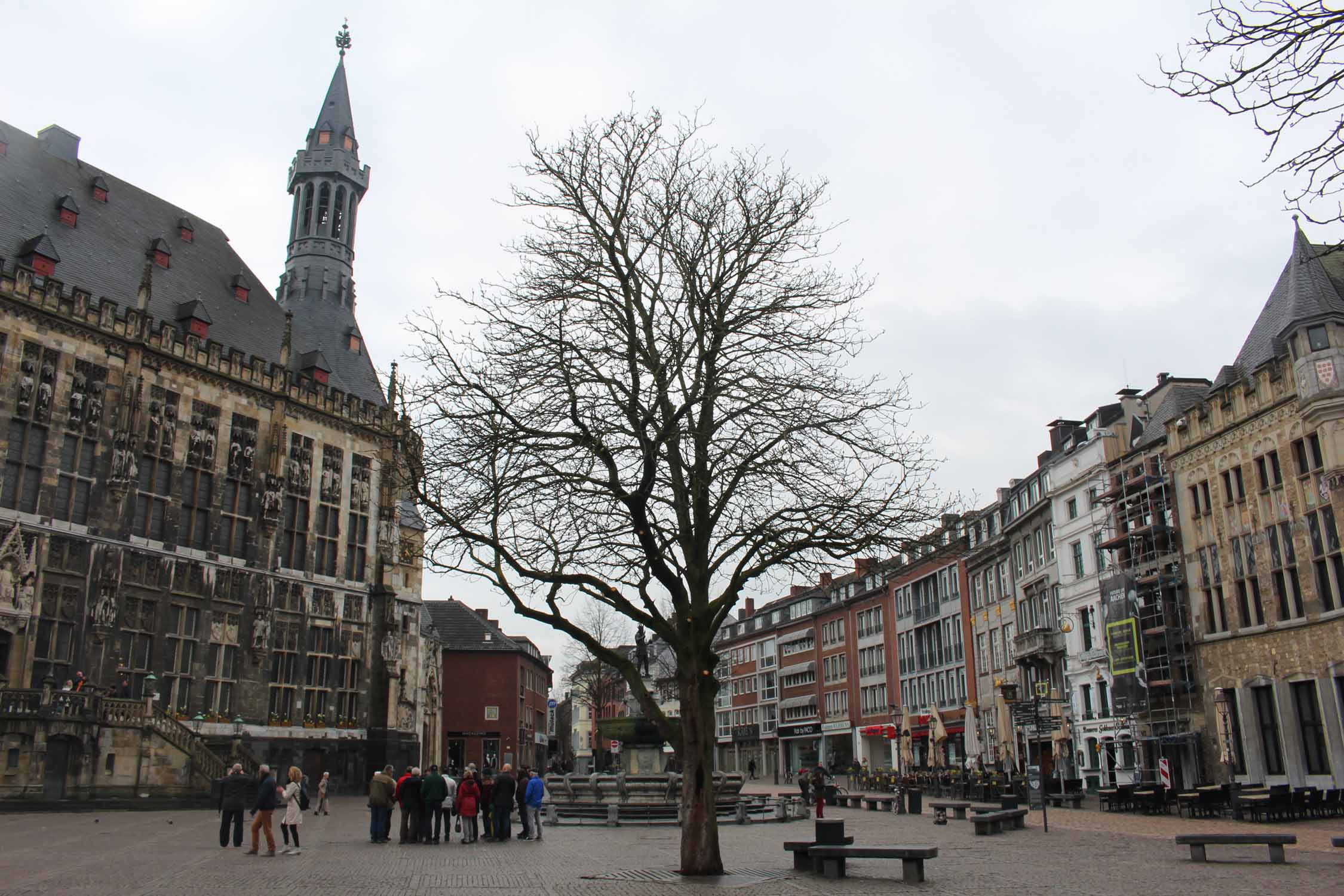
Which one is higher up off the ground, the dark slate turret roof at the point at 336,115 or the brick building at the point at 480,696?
the dark slate turret roof at the point at 336,115

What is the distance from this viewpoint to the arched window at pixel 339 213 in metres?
54.1

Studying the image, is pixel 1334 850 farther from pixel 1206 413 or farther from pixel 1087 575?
pixel 1087 575

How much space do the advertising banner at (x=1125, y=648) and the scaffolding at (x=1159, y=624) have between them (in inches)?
8.7

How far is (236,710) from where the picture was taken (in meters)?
37.8

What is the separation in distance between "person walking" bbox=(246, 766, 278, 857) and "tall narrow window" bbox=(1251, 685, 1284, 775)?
29.5 m

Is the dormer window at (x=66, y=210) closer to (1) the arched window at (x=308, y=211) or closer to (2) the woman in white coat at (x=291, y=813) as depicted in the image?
(1) the arched window at (x=308, y=211)

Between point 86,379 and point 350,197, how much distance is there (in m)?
23.7

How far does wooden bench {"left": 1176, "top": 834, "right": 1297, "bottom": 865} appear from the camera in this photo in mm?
14758

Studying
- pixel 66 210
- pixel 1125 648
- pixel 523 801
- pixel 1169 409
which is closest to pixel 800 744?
pixel 1125 648

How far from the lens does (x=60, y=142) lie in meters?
42.3

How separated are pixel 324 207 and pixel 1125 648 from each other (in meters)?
43.8

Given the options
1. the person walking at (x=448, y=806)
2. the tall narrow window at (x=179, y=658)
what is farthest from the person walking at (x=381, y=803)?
the tall narrow window at (x=179, y=658)

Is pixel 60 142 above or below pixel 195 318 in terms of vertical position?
above

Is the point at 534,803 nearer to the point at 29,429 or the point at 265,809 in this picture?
the point at 265,809
